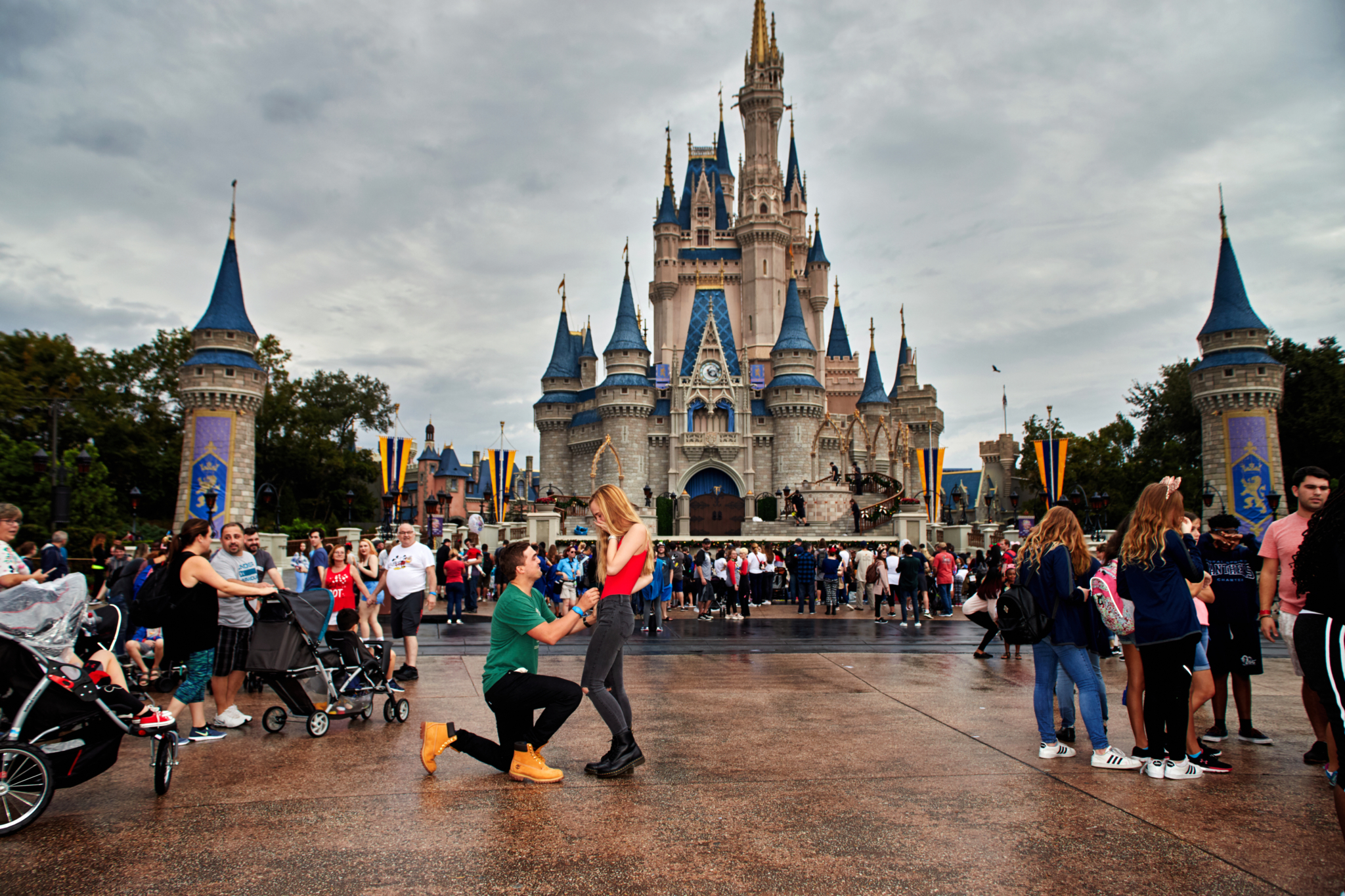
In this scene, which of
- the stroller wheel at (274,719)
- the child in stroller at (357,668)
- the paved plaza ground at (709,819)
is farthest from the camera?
the child in stroller at (357,668)

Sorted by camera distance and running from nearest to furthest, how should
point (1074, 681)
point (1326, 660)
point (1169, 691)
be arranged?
point (1326, 660) → point (1169, 691) → point (1074, 681)

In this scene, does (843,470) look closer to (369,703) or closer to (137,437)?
(137,437)

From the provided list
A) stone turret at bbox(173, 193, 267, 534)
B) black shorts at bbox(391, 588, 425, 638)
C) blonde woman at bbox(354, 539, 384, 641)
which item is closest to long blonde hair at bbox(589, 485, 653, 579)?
blonde woman at bbox(354, 539, 384, 641)

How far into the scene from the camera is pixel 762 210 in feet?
192

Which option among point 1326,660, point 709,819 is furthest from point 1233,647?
point 709,819

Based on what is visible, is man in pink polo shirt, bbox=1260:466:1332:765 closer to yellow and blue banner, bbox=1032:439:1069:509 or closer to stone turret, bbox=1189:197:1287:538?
yellow and blue banner, bbox=1032:439:1069:509

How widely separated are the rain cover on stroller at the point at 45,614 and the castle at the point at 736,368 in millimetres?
41111

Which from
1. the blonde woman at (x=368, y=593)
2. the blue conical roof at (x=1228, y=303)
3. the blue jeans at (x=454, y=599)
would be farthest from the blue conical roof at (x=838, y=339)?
the blonde woman at (x=368, y=593)

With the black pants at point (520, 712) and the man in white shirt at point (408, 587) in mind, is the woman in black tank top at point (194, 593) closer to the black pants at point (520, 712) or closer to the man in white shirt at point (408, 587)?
the black pants at point (520, 712)

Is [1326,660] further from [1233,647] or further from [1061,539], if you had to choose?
[1233,647]

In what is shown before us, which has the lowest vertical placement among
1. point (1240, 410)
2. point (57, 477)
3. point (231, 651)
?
point (231, 651)

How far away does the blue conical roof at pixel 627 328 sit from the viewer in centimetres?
5222

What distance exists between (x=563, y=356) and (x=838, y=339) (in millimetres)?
20812

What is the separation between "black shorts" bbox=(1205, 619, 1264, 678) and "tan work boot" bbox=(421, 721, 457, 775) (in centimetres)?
526
